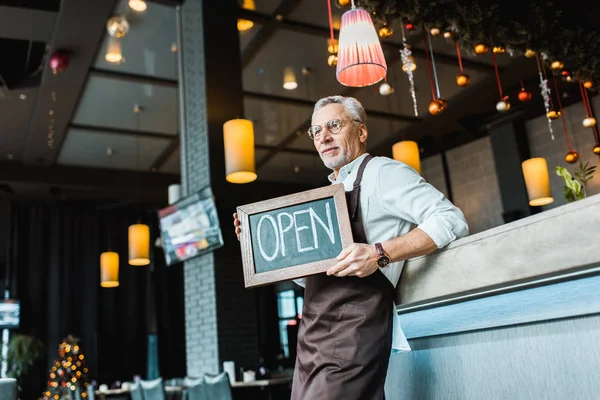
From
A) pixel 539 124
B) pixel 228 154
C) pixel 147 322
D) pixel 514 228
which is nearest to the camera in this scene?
pixel 514 228

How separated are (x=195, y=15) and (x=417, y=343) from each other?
201 inches

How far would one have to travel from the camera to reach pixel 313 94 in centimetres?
719

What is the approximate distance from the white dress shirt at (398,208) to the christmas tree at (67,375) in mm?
8077

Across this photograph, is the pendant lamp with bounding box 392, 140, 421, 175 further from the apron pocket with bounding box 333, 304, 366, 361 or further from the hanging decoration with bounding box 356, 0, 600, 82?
the apron pocket with bounding box 333, 304, 366, 361

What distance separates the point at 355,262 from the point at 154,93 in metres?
6.35

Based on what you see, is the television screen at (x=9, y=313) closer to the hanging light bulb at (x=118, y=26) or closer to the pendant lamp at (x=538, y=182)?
the hanging light bulb at (x=118, y=26)

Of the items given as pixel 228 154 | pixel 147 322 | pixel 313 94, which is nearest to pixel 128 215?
pixel 147 322

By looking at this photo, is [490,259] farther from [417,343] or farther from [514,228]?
[417,343]

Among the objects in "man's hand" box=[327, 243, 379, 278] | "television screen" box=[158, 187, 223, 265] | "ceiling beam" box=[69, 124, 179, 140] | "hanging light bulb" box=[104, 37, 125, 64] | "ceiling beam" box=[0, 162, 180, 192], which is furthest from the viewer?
"ceiling beam" box=[0, 162, 180, 192]

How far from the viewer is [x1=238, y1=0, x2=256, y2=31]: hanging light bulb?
5.72 meters

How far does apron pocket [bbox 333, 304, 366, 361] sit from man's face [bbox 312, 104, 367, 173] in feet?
1.32

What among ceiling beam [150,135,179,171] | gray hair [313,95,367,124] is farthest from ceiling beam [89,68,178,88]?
gray hair [313,95,367,124]

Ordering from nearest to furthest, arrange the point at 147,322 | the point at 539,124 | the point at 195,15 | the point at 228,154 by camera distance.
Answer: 1. the point at 228,154
2. the point at 195,15
3. the point at 539,124
4. the point at 147,322

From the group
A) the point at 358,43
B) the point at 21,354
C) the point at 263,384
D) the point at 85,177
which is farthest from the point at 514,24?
the point at 21,354
